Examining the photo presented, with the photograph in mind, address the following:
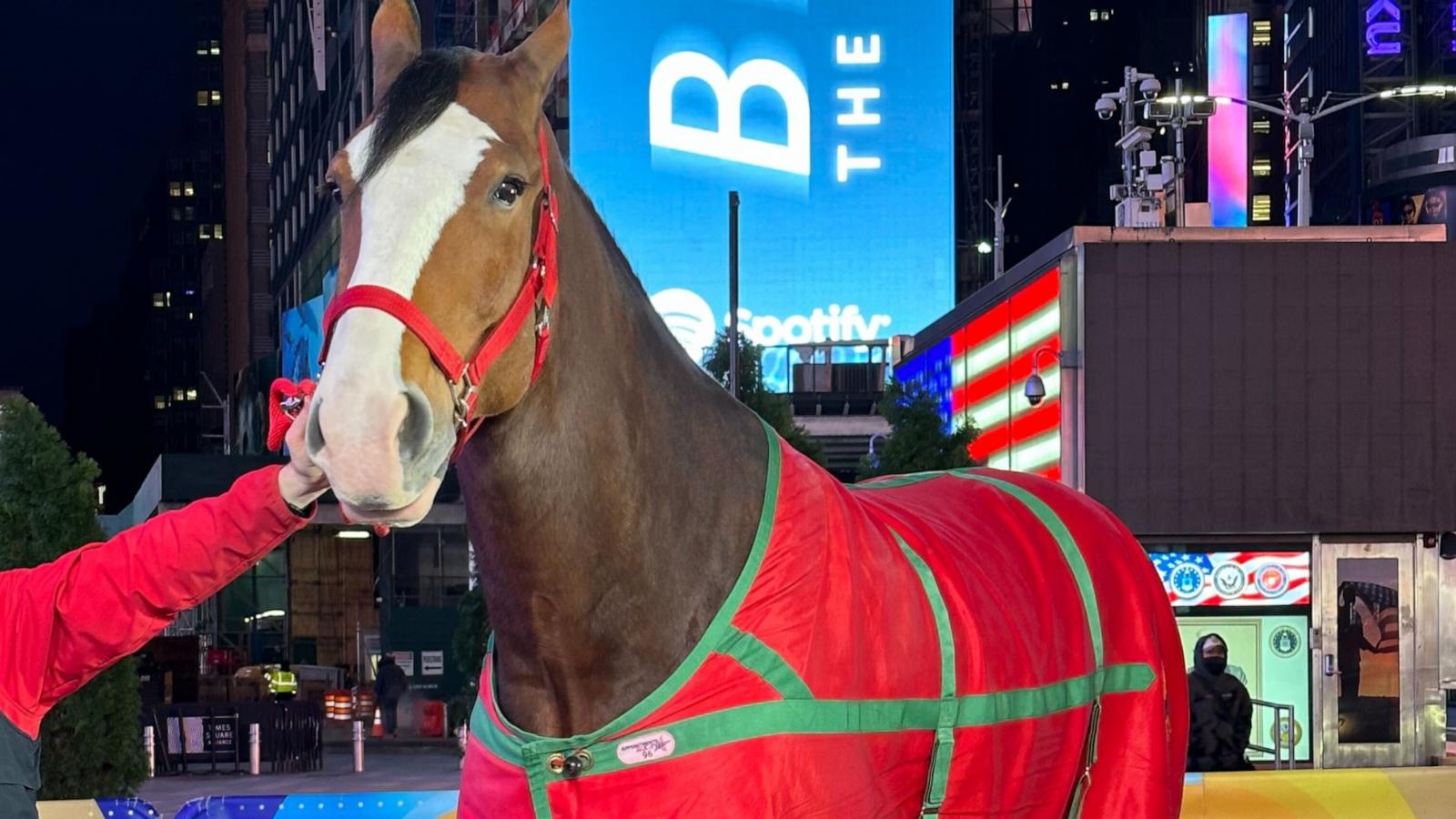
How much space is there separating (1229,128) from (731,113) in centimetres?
1958

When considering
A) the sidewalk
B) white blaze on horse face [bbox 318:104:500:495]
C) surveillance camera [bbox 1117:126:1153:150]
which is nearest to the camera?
white blaze on horse face [bbox 318:104:500:495]

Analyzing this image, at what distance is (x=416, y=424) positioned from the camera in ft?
10.2

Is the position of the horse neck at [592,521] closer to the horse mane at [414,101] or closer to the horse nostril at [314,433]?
the horse mane at [414,101]

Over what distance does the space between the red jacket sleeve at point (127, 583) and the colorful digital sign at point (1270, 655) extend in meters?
19.6

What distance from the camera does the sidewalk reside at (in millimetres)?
19969

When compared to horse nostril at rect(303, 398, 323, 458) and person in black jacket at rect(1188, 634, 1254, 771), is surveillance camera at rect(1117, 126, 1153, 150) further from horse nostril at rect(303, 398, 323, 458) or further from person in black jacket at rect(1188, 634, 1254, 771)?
horse nostril at rect(303, 398, 323, 458)

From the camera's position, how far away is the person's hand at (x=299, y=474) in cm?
321

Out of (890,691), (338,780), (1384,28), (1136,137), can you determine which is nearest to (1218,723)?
(890,691)

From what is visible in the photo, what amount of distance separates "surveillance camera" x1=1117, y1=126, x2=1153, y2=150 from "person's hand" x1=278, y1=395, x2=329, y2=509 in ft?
69.6

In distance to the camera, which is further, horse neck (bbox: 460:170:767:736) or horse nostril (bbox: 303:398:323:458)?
horse neck (bbox: 460:170:767:736)

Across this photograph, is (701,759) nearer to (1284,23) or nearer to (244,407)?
(244,407)

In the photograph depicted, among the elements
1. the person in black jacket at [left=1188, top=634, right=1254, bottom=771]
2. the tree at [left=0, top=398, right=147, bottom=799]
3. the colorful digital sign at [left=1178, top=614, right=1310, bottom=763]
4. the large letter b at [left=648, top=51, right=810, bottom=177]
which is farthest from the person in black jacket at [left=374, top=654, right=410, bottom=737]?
the large letter b at [left=648, top=51, right=810, bottom=177]

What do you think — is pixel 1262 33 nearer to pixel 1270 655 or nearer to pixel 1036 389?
pixel 1036 389

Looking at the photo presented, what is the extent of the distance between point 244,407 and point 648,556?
6996cm
